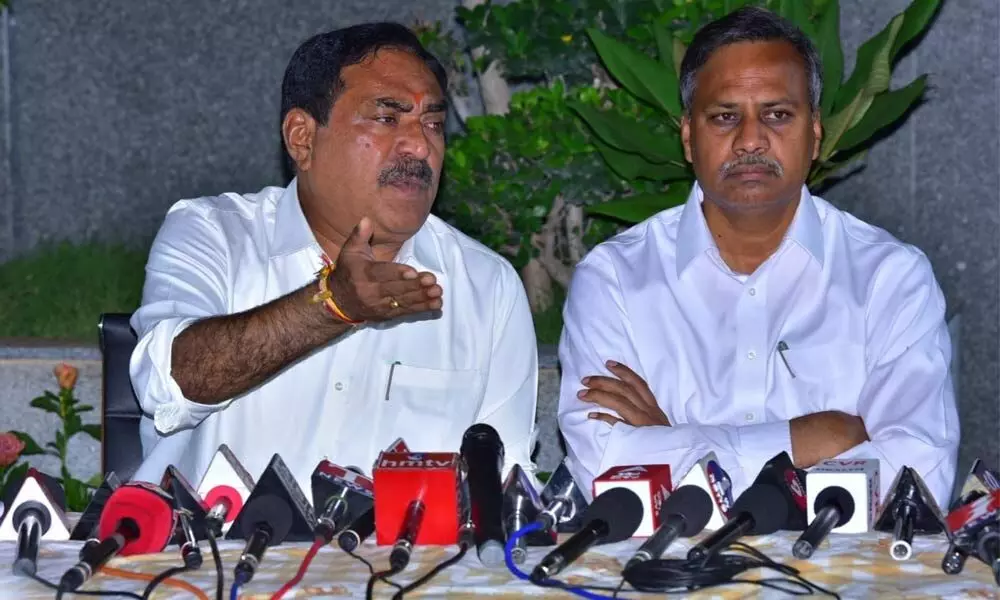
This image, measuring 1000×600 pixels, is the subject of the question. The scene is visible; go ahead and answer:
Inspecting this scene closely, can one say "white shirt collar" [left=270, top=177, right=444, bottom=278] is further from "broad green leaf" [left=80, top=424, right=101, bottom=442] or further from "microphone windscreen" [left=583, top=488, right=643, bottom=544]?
"broad green leaf" [left=80, top=424, right=101, bottom=442]

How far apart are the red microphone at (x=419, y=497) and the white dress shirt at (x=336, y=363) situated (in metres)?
0.98

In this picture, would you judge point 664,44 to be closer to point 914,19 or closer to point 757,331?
point 914,19

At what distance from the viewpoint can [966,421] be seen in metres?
5.39

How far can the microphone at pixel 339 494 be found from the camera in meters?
2.35

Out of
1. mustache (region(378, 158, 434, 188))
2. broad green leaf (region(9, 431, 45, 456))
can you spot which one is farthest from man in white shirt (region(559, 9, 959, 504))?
broad green leaf (region(9, 431, 45, 456))

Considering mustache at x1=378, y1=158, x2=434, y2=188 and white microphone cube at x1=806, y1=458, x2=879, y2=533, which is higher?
mustache at x1=378, y1=158, x2=434, y2=188

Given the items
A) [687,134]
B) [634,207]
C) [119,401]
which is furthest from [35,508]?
[634,207]

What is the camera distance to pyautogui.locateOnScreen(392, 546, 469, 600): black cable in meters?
2.05

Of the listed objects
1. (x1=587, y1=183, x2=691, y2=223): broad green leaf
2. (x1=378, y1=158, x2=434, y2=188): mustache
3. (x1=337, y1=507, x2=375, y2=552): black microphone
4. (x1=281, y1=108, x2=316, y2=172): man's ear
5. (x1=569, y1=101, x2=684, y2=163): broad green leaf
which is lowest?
(x1=337, y1=507, x2=375, y2=552): black microphone

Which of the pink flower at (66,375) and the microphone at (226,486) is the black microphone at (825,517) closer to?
the microphone at (226,486)

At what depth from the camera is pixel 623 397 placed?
3318mm

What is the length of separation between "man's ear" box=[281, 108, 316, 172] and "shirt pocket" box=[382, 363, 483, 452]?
559mm


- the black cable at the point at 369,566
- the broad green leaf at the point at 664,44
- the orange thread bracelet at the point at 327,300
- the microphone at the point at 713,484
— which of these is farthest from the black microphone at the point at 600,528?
the broad green leaf at the point at 664,44

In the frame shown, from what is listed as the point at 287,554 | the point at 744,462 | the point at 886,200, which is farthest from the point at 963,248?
the point at 287,554
